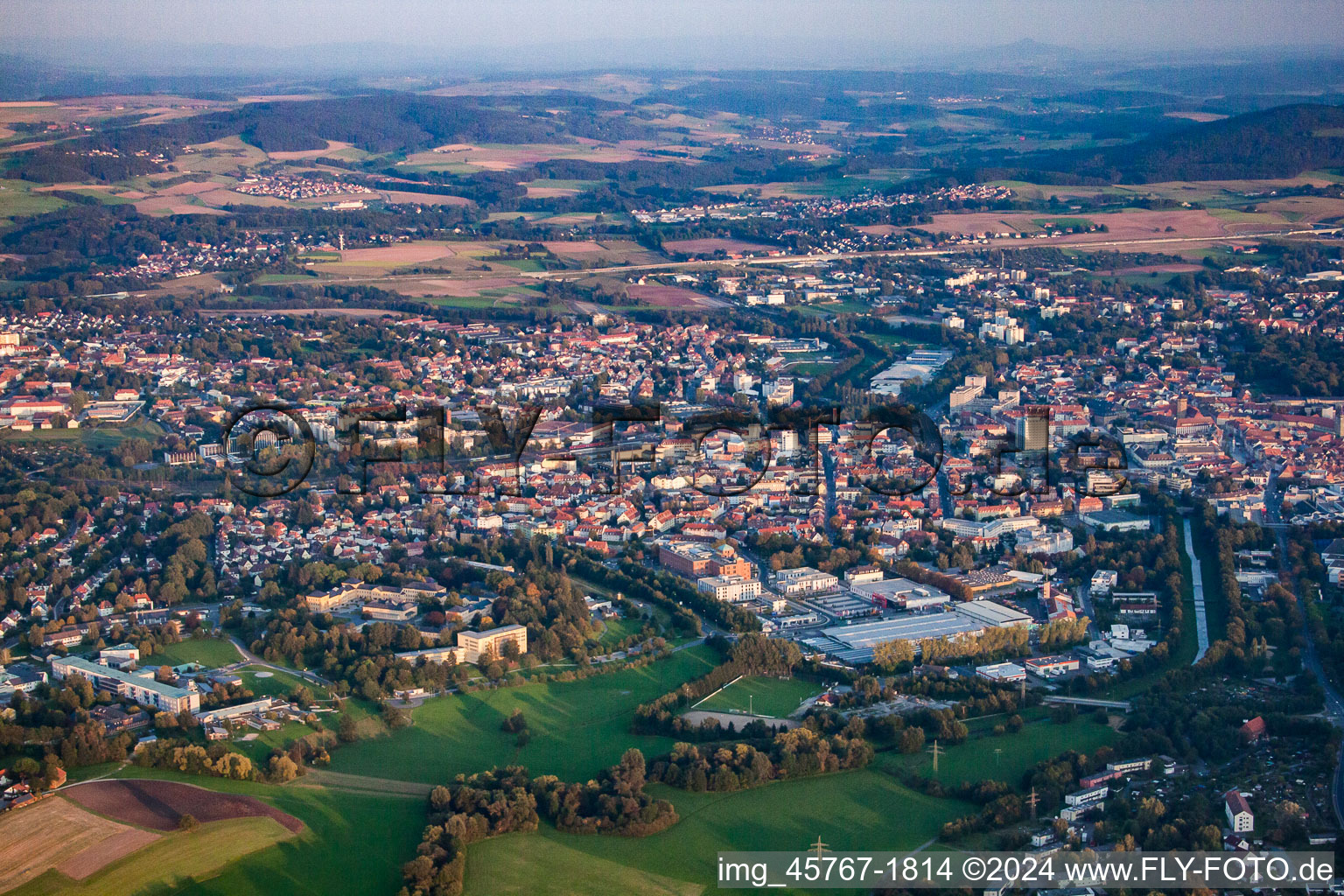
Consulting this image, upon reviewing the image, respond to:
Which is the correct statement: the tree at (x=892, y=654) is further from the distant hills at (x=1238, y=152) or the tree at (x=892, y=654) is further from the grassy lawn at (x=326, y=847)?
the distant hills at (x=1238, y=152)

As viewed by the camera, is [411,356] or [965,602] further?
[411,356]

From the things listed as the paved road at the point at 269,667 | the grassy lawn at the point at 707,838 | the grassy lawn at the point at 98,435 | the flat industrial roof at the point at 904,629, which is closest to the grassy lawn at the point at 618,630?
the flat industrial roof at the point at 904,629

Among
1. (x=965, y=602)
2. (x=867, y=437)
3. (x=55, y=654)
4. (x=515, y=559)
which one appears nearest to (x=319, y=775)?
(x=55, y=654)

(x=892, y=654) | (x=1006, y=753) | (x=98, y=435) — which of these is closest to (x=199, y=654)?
(x=892, y=654)

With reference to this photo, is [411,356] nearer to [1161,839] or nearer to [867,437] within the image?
[867,437]

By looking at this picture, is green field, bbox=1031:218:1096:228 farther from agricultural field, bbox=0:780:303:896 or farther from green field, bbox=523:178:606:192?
agricultural field, bbox=0:780:303:896

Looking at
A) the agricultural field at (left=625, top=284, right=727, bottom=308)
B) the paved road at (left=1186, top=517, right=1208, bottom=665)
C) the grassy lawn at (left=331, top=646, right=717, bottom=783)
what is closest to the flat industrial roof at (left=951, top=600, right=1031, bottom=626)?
the paved road at (left=1186, top=517, right=1208, bottom=665)

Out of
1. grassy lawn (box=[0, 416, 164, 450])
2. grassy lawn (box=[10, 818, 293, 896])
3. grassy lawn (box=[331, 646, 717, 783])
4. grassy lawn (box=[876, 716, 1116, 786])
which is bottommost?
grassy lawn (box=[331, 646, 717, 783])
